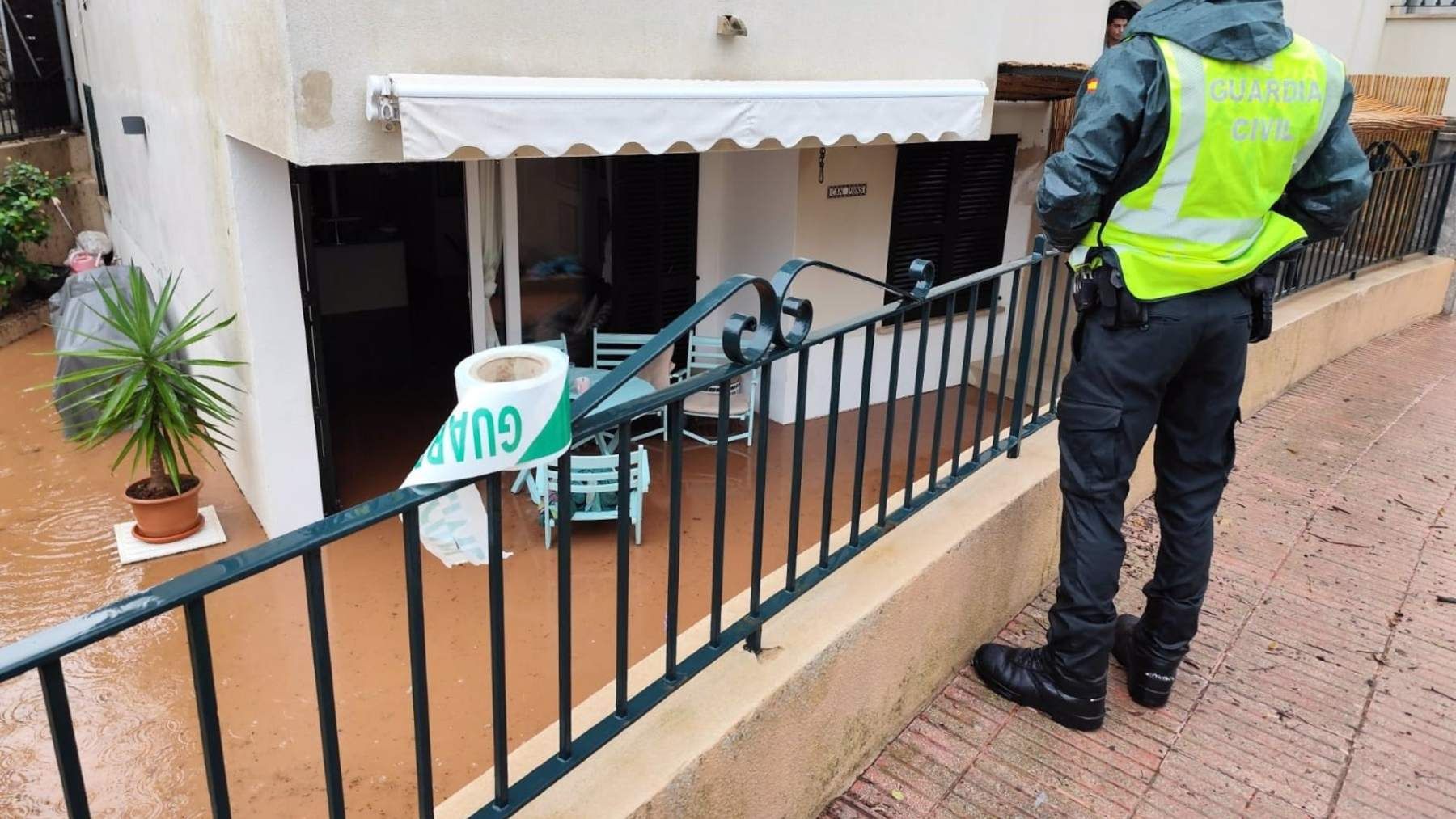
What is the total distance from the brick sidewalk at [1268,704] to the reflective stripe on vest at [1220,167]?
135 cm

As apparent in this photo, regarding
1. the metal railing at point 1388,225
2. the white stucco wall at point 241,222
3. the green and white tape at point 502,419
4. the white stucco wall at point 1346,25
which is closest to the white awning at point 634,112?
the white stucco wall at point 241,222

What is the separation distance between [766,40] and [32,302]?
8.77 metres

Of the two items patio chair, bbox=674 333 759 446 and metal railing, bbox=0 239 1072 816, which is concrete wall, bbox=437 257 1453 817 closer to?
metal railing, bbox=0 239 1072 816

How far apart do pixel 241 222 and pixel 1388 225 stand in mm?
8766

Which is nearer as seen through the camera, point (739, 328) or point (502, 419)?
point (502, 419)

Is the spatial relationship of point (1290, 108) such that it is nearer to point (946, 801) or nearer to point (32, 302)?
point (946, 801)

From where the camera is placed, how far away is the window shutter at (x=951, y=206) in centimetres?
841

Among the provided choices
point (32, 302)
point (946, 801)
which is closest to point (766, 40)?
point (946, 801)

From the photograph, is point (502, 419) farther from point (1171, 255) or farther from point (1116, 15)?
point (1116, 15)

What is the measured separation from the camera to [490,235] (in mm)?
6621

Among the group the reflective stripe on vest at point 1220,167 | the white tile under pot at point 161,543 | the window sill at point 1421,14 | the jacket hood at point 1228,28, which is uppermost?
the window sill at point 1421,14

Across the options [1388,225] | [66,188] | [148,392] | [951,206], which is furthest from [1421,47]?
[66,188]

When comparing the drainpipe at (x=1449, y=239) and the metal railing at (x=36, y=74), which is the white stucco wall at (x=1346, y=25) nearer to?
the drainpipe at (x=1449, y=239)

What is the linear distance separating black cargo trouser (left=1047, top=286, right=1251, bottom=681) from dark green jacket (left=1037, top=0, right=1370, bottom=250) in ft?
1.13
